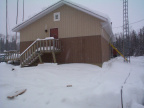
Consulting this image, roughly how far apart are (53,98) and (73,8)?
8523mm

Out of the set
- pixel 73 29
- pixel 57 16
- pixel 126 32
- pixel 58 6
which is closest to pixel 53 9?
pixel 58 6

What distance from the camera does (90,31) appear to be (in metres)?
9.76

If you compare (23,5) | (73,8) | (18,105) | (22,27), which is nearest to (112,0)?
(73,8)

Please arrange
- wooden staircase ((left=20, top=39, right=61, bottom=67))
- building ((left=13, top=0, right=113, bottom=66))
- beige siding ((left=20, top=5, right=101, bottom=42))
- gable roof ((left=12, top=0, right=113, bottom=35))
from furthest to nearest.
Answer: beige siding ((left=20, top=5, right=101, bottom=42)) → building ((left=13, top=0, right=113, bottom=66)) → wooden staircase ((left=20, top=39, right=61, bottom=67)) → gable roof ((left=12, top=0, right=113, bottom=35))

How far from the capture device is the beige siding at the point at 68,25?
383 inches

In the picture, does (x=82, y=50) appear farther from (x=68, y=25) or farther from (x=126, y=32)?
(x=126, y=32)

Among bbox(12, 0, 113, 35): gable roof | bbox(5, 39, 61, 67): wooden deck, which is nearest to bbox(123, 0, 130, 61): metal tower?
bbox(12, 0, 113, 35): gable roof

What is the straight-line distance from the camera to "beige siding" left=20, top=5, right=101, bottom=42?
31.9ft

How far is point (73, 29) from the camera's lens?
10391 mm

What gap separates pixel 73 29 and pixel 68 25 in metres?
0.62

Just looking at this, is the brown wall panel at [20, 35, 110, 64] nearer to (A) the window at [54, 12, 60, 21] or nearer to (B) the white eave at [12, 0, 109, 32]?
(B) the white eave at [12, 0, 109, 32]

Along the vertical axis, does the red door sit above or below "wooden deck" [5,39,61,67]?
above

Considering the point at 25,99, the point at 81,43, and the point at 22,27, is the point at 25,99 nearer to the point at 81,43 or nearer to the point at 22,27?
the point at 81,43

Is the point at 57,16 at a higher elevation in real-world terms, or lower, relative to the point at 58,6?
lower
